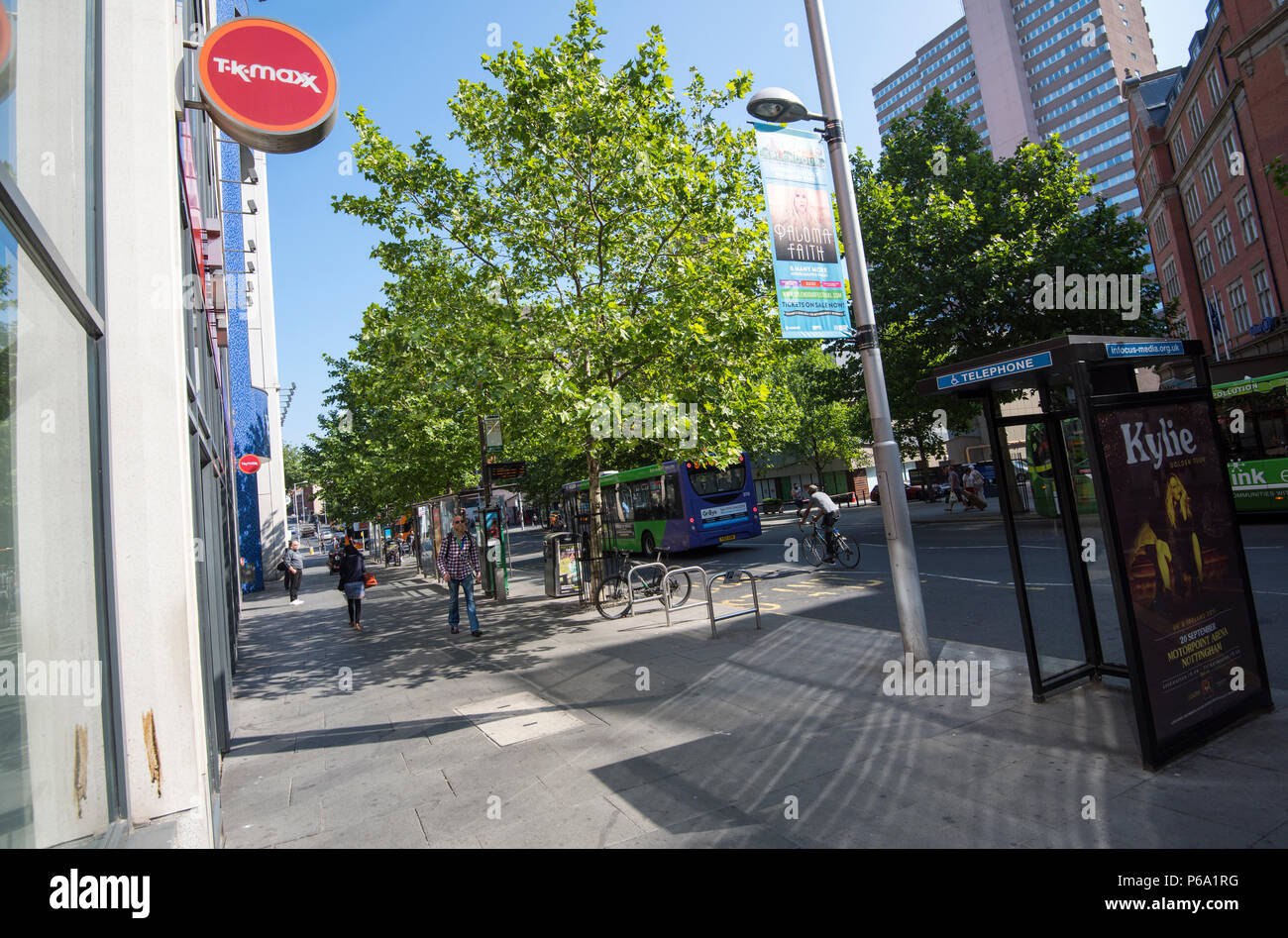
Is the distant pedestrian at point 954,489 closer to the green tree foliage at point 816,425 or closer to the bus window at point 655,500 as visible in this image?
the bus window at point 655,500

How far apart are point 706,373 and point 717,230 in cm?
236

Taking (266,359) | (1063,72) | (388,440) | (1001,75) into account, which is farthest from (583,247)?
(1063,72)

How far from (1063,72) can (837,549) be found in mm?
120209

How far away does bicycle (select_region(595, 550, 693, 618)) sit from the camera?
11688mm

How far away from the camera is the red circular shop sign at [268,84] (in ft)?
14.5

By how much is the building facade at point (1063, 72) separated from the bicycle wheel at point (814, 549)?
9940cm

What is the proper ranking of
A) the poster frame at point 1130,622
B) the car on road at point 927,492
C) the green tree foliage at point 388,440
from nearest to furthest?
the poster frame at point 1130,622
the green tree foliage at point 388,440
the car on road at point 927,492

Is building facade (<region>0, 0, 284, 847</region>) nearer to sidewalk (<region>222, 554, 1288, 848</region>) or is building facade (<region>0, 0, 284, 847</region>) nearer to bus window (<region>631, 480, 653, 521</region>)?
sidewalk (<region>222, 554, 1288, 848</region>)

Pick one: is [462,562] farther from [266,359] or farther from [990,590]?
[266,359]

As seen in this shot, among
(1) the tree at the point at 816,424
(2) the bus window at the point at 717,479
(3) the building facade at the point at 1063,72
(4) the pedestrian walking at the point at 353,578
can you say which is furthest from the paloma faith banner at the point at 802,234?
(3) the building facade at the point at 1063,72

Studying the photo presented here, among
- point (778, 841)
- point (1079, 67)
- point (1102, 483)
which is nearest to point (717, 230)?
point (1102, 483)

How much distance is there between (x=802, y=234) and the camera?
684 centimetres

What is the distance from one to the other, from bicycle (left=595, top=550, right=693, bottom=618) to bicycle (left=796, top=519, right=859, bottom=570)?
155 inches
